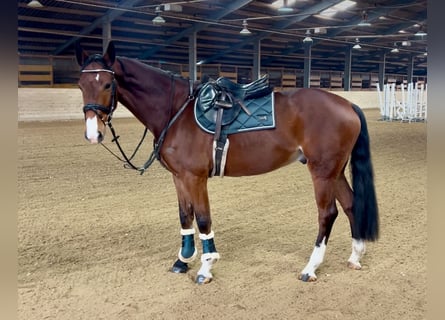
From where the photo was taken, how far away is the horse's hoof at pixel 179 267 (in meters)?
3.00

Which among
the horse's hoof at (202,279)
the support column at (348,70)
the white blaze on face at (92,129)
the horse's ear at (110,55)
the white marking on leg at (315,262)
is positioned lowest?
the horse's hoof at (202,279)

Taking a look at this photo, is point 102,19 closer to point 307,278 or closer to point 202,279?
point 202,279

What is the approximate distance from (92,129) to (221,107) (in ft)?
2.81

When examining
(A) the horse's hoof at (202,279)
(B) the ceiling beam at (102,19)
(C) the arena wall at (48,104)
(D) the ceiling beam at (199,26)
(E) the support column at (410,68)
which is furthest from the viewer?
(E) the support column at (410,68)

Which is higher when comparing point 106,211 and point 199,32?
point 199,32

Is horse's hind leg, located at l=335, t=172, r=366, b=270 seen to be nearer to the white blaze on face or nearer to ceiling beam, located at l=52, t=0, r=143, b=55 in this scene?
the white blaze on face

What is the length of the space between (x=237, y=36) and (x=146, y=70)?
58.8 ft

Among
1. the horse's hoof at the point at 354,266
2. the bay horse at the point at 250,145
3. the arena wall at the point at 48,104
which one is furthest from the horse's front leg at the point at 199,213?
the arena wall at the point at 48,104

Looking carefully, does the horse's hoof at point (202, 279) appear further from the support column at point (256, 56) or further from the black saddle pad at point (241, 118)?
the support column at point (256, 56)

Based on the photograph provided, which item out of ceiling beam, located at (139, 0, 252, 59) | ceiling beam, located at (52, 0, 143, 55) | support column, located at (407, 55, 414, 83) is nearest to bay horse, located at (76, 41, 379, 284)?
ceiling beam, located at (52, 0, 143, 55)

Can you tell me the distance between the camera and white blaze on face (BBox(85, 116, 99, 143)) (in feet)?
8.29
